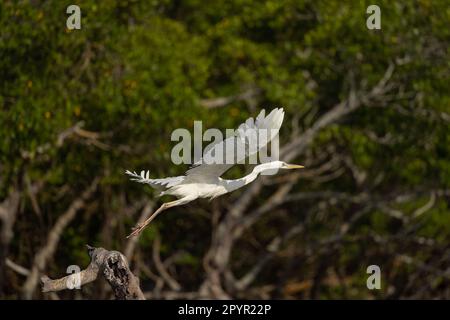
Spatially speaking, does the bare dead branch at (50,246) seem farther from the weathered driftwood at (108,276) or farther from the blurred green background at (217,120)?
the weathered driftwood at (108,276)

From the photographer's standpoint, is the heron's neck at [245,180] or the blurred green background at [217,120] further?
the blurred green background at [217,120]

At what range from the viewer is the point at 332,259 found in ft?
68.0

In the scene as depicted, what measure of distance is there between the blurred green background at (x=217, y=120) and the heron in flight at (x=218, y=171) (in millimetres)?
3087

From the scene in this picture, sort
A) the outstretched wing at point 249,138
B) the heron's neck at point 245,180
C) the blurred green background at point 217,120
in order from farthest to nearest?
the blurred green background at point 217,120 < the heron's neck at point 245,180 < the outstretched wing at point 249,138

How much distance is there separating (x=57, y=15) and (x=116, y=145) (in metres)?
2.28

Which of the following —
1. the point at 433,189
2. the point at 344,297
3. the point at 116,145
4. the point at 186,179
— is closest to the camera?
the point at 186,179

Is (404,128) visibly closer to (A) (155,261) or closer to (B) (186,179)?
(A) (155,261)

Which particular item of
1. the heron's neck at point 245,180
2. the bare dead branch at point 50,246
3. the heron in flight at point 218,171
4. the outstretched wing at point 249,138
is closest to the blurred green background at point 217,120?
the bare dead branch at point 50,246

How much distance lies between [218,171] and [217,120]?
5.36 metres

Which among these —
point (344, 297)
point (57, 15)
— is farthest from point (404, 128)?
point (57, 15)

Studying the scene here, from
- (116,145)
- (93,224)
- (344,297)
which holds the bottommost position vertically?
(344,297)

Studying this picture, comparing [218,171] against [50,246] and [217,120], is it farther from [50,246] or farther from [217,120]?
[50,246]

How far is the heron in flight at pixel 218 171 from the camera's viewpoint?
1053 centimetres

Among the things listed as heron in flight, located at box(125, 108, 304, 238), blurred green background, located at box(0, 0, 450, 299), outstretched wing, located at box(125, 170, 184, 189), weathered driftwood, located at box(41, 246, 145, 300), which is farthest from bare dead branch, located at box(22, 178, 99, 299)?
weathered driftwood, located at box(41, 246, 145, 300)
